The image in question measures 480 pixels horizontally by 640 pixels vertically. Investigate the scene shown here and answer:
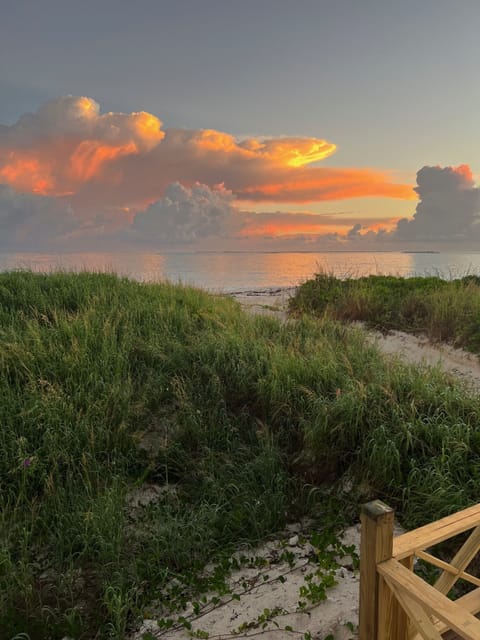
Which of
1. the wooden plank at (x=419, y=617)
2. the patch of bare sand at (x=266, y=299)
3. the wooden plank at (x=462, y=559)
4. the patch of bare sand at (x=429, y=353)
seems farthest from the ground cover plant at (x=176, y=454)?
the patch of bare sand at (x=266, y=299)

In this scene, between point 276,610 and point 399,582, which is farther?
point 276,610

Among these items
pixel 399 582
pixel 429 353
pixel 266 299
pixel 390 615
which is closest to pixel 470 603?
pixel 390 615

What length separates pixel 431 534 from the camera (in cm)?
202

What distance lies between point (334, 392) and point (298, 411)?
1.38ft

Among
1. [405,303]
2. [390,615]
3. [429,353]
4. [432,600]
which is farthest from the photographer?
[405,303]

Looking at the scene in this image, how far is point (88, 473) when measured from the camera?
392 centimetres

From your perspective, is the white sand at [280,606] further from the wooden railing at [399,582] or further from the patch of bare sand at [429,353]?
the patch of bare sand at [429,353]

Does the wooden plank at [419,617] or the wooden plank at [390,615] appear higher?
the wooden plank at [419,617]

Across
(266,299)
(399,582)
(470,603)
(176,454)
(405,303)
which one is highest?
(405,303)

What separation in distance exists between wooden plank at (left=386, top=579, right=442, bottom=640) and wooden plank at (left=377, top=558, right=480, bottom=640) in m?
0.04

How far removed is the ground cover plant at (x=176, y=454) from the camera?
3.18 meters

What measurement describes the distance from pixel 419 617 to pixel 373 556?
0.83 feet

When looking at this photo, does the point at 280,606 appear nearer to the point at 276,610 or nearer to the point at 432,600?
the point at 276,610

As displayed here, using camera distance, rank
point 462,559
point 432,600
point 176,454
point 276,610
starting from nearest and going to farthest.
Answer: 1. point 432,600
2. point 462,559
3. point 276,610
4. point 176,454
